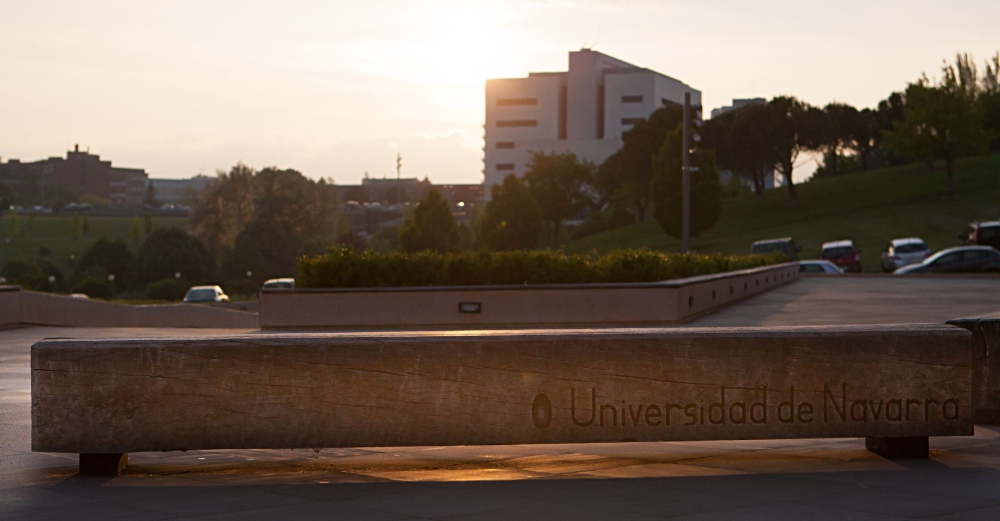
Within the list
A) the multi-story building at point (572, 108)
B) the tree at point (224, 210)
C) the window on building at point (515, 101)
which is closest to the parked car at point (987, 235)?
the tree at point (224, 210)

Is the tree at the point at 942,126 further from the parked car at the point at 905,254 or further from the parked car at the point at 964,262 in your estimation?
the parked car at the point at 964,262

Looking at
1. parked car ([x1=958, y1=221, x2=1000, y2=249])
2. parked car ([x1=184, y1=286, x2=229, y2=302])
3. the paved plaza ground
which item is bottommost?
parked car ([x1=184, y1=286, x2=229, y2=302])

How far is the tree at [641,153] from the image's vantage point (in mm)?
99188

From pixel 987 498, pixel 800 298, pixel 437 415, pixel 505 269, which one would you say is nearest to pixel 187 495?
pixel 437 415

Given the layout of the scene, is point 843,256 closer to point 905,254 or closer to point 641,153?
point 905,254

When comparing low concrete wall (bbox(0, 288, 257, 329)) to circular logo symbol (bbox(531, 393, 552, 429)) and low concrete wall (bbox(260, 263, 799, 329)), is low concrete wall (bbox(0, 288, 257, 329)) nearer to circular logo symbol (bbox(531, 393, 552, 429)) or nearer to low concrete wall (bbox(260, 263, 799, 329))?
low concrete wall (bbox(260, 263, 799, 329))

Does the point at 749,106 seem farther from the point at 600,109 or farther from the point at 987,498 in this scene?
the point at 987,498

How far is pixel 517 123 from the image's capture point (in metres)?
160

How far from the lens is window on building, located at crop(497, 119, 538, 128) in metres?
159

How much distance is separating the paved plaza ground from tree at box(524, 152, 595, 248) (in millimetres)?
93929

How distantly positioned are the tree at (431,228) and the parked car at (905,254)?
88.7ft

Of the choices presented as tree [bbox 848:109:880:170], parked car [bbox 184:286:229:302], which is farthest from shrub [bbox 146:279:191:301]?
tree [bbox 848:109:880:170]

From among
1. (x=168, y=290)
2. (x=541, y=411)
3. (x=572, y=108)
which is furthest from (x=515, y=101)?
(x=541, y=411)

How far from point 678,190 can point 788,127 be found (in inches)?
588
